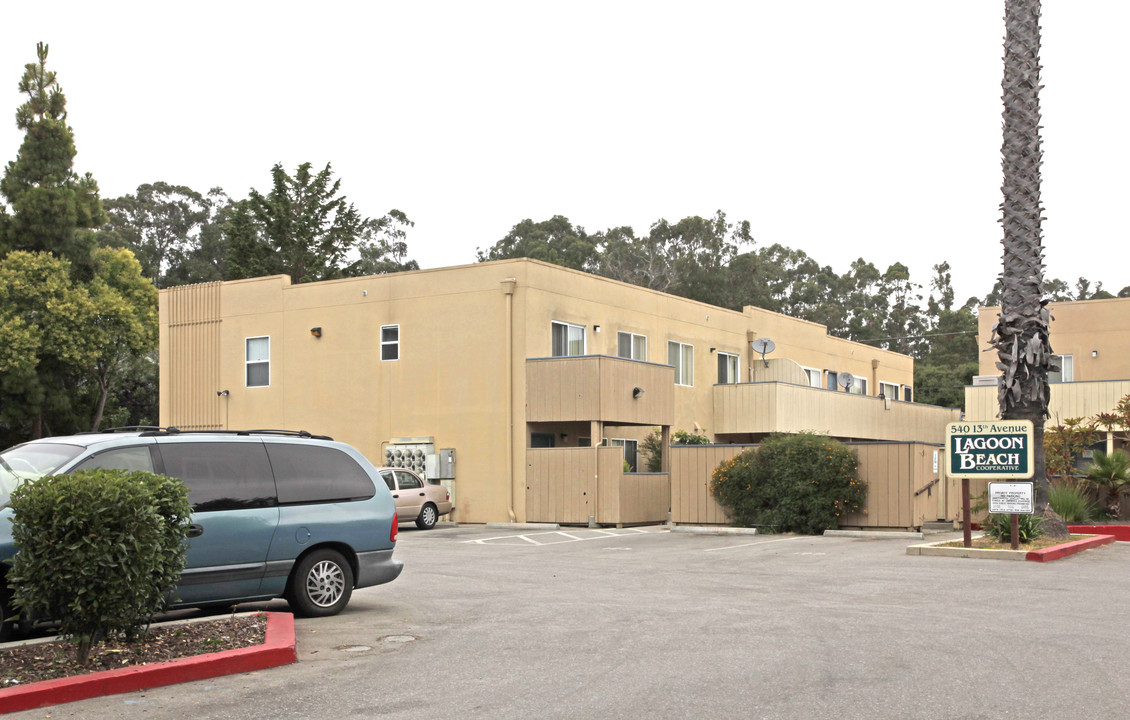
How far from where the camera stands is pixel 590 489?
92.1 feet

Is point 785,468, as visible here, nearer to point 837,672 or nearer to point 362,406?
point 362,406

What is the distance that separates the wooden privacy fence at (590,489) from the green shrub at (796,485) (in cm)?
286

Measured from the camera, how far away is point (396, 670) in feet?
30.3

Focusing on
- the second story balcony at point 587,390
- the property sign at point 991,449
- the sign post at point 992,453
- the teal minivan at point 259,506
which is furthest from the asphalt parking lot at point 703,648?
the second story balcony at point 587,390

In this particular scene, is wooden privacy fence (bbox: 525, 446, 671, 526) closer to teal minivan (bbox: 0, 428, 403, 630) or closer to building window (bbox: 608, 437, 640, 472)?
building window (bbox: 608, 437, 640, 472)

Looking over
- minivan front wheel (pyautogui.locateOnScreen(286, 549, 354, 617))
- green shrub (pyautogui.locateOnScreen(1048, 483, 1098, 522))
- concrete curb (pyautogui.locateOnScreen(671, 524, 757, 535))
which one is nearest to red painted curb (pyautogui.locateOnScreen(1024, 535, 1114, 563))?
green shrub (pyautogui.locateOnScreen(1048, 483, 1098, 522))

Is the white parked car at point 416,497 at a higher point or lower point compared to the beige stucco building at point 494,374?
lower

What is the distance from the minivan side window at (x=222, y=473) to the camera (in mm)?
11070

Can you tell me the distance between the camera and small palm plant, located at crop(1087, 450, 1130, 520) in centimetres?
2338

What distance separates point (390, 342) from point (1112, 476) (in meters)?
18.4

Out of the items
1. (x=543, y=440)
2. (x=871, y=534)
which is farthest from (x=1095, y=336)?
(x=543, y=440)

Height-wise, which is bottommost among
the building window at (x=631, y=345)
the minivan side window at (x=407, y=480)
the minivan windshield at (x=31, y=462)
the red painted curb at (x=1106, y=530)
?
the red painted curb at (x=1106, y=530)

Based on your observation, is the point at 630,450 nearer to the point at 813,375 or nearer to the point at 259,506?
the point at 813,375

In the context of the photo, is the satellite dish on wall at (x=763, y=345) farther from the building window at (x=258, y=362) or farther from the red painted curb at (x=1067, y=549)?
the red painted curb at (x=1067, y=549)
